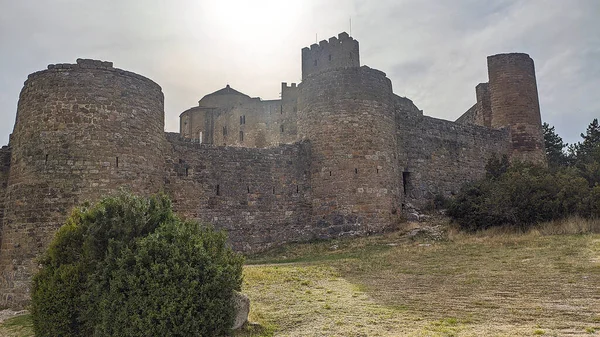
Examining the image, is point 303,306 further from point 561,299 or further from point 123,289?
point 561,299

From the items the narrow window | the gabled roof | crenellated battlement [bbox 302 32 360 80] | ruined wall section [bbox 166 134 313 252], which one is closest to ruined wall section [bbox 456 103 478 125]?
crenellated battlement [bbox 302 32 360 80]

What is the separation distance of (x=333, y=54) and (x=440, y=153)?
1726 centimetres

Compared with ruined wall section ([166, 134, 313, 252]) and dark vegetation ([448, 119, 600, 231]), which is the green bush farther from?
ruined wall section ([166, 134, 313, 252])

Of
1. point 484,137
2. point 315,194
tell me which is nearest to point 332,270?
point 315,194

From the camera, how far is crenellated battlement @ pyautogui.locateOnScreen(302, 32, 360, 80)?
38375 millimetres

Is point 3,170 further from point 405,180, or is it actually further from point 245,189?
point 405,180

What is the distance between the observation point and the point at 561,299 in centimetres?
825

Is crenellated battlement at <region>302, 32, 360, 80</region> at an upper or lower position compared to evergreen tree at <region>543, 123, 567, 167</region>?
upper

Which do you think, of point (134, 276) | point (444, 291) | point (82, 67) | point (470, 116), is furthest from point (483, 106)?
point (134, 276)

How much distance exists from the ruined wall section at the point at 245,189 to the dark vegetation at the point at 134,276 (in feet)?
28.0

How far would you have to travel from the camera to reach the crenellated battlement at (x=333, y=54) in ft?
126

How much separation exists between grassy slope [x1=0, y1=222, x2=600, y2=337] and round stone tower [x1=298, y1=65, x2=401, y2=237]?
3.68m

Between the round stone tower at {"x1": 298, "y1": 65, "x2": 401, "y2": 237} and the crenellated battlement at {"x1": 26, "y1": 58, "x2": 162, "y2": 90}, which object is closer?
the crenellated battlement at {"x1": 26, "y1": 58, "x2": 162, "y2": 90}

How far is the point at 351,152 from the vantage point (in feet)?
65.5
